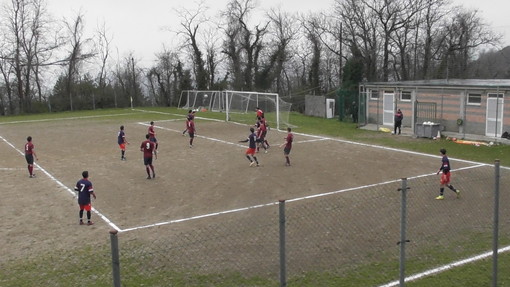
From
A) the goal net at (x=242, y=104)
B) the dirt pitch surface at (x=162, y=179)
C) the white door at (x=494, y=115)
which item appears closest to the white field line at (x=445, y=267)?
the dirt pitch surface at (x=162, y=179)

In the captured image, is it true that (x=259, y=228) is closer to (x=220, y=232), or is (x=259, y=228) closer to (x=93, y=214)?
(x=220, y=232)

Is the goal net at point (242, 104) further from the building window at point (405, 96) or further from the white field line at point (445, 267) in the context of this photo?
the white field line at point (445, 267)

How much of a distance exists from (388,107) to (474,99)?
22.5ft

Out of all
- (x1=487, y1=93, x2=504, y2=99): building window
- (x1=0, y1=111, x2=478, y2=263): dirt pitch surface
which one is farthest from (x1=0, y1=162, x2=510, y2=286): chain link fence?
(x1=487, y1=93, x2=504, y2=99): building window

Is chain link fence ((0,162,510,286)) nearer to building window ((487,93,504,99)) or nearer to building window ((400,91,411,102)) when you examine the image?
building window ((487,93,504,99))

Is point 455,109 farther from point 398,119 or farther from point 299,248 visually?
point 299,248

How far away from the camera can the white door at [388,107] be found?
34.1m

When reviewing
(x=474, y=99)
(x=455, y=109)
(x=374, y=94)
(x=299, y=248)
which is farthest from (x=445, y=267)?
(x=374, y=94)

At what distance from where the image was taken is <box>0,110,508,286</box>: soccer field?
12297 millimetres

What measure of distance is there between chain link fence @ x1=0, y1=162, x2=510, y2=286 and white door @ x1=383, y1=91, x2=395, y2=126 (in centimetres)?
1963

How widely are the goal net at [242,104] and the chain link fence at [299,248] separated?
22051mm

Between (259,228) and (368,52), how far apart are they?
42890 mm

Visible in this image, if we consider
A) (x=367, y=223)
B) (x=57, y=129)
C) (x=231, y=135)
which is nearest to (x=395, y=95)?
(x=231, y=135)

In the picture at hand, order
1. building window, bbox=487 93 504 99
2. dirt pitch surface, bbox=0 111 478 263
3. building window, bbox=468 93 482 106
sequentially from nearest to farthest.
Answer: dirt pitch surface, bbox=0 111 478 263 < building window, bbox=487 93 504 99 < building window, bbox=468 93 482 106
